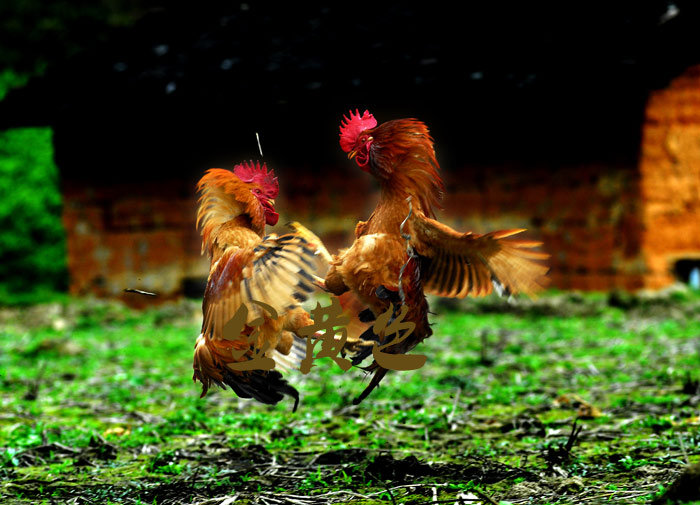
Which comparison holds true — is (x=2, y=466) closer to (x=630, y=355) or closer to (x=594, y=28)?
(x=594, y=28)

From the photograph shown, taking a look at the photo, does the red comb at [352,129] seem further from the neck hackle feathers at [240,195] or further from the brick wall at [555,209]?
the brick wall at [555,209]

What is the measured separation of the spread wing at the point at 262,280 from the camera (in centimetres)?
197

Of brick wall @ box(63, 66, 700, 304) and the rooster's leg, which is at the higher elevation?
brick wall @ box(63, 66, 700, 304)

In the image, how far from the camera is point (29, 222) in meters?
13.2

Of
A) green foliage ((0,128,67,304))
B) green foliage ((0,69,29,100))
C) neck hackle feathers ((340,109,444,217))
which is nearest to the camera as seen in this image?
neck hackle feathers ((340,109,444,217))

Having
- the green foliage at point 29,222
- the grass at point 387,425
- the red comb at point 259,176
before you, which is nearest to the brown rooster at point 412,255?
the red comb at point 259,176

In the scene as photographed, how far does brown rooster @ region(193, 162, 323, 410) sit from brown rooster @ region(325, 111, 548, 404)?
150 millimetres

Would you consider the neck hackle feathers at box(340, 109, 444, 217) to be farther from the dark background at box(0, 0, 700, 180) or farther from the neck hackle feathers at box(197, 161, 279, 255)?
the dark background at box(0, 0, 700, 180)

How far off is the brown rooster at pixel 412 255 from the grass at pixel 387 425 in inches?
54.7

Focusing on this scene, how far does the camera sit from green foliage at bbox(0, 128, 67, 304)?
43.2ft

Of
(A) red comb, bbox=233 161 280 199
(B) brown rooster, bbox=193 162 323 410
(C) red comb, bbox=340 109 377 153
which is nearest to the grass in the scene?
Result: (B) brown rooster, bbox=193 162 323 410

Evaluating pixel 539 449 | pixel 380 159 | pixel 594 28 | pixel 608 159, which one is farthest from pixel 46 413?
pixel 608 159

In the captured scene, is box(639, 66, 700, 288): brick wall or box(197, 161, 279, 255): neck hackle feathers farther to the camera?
box(639, 66, 700, 288): brick wall

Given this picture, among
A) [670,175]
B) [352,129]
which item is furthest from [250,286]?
[670,175]
